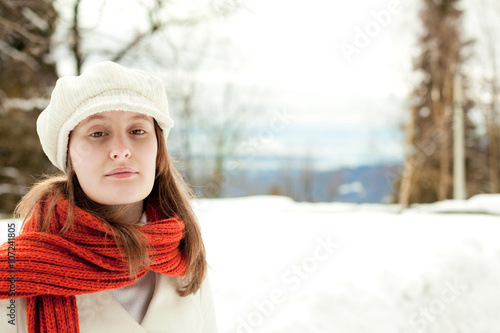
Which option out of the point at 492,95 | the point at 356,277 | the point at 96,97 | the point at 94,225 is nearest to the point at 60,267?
the point at 94,225

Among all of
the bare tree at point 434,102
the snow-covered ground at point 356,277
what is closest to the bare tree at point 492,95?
the bare tree at point 434,102

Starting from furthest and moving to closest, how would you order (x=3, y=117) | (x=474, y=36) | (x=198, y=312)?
(x=474, y=36)
(x=3, y=117)
(x=198, y=312)

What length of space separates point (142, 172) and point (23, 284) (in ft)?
1.51

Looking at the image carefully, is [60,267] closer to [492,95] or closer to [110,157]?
[110,157]

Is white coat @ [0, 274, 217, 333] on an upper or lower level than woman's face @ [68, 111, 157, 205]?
lower

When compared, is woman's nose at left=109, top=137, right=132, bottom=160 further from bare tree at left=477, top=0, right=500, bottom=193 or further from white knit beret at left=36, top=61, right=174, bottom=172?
bare tree at left=477, top=0, right=500, bottom=193

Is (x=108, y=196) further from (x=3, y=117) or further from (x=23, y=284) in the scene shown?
(x=3, y=117)

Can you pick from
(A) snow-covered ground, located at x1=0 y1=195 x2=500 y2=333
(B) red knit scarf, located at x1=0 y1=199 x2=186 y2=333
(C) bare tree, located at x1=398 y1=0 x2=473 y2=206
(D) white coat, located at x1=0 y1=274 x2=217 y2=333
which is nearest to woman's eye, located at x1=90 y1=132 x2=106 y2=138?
(B) red knit scarf, located at x1=0 y1=199 x2=186 y2=333

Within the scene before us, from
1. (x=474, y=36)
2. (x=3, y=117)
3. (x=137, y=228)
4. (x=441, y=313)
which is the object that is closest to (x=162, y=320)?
(x=137, y=228)

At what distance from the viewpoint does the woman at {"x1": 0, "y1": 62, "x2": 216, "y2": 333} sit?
4.22 feet

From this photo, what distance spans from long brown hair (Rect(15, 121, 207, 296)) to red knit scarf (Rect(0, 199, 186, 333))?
1.2 inches

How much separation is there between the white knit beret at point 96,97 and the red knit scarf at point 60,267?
240mm

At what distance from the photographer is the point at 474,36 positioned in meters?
12.8

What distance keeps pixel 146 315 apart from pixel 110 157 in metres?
0.55
